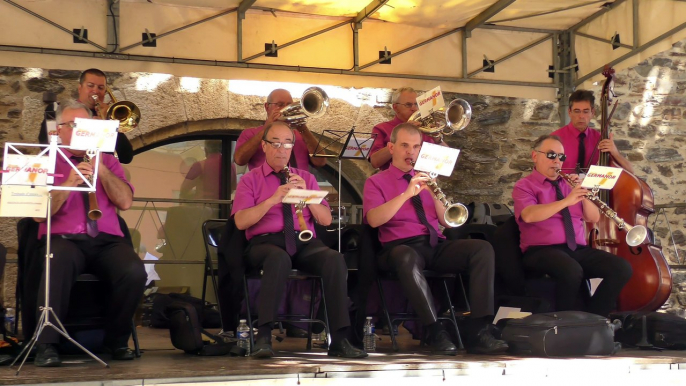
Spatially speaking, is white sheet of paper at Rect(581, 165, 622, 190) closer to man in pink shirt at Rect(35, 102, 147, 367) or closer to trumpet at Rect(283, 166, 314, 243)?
trumpet at Rect(283, 166, 314, 243)

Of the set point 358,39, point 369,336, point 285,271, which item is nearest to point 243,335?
point 285,271

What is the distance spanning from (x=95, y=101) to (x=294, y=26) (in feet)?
7.03

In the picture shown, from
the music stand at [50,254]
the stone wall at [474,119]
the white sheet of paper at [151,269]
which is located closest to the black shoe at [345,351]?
the music stand at [50,254]

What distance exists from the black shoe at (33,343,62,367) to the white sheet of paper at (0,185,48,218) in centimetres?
56

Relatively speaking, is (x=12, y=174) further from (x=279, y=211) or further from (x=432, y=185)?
(x=432, y=185)

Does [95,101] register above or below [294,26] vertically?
below

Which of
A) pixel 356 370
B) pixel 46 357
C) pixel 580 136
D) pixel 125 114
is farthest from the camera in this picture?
pixel 580 136

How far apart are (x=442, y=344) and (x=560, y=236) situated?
1065 mm

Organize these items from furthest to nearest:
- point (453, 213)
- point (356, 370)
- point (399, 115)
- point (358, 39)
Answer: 1. point (358, 39)
2. point (399, 115)
3. point (453, 213)
4. point (356, 370)

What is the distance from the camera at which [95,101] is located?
4.75 m

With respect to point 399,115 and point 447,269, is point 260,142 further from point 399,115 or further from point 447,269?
Answer: point 447,269

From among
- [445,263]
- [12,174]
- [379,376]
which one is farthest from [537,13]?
[12,174]

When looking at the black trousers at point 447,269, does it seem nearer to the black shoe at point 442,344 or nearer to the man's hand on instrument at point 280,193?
the black shoe at point 442,344

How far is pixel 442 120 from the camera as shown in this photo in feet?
16.1
